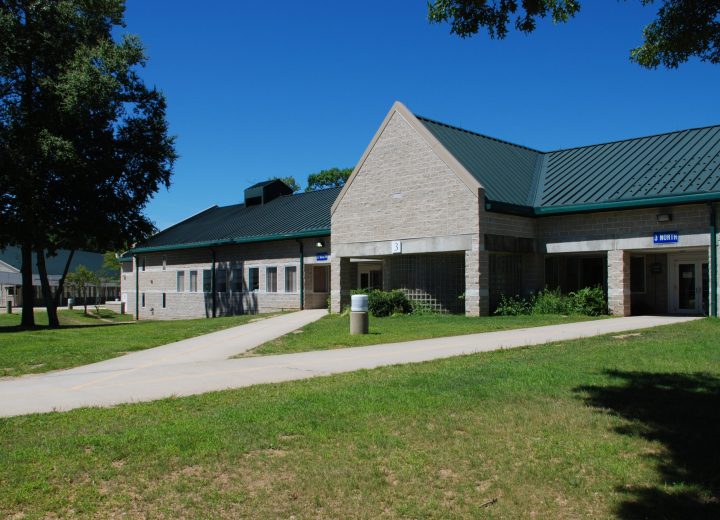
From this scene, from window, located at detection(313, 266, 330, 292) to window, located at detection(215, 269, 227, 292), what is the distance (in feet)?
21.9

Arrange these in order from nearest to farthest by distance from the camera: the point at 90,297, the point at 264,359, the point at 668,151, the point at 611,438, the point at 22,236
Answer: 1. the point at 611,438
2. the point at 264,359
3. the point at 668,151
4. the point at 22,236
5. the point at 90,297

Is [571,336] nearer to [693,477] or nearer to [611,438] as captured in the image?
[611,438]

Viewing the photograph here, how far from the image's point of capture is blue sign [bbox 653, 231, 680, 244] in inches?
818

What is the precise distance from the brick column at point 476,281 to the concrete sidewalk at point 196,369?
6.14 m

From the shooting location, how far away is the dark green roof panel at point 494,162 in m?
24.2

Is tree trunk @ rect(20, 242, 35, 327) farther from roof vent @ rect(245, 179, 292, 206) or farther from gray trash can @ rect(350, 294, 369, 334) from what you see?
gray trash can @ rect(350, 294, 369, 334)

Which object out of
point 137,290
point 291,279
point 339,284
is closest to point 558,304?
point 339,284

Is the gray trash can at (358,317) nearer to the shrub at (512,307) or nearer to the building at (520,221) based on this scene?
the building at (520,221)

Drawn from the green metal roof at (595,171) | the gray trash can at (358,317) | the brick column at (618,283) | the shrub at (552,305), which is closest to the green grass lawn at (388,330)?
the gray trash can at (358,317)

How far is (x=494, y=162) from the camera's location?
2669cm

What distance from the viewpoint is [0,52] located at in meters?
24.9

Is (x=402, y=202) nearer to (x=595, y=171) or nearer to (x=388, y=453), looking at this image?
(x=595, y=171)

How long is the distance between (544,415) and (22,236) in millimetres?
25347

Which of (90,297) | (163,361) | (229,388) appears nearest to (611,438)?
(229,388)
